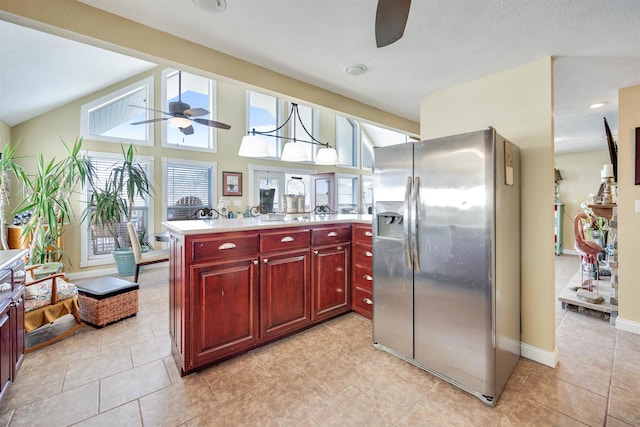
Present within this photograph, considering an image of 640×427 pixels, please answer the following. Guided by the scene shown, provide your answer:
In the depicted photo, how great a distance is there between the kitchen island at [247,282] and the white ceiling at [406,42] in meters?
1.39

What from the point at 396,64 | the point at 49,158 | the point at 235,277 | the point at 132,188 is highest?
the point at 396,64

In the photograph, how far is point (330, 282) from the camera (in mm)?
2762

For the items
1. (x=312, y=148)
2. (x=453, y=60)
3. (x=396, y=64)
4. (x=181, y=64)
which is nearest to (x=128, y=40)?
(x=181, y=64)

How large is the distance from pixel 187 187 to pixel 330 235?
391cm

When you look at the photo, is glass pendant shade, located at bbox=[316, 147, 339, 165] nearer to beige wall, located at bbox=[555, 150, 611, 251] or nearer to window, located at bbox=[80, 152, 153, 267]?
window, located at bbox=[80, 152, 153, 267]

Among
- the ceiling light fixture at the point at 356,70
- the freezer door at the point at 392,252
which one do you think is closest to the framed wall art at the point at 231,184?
the ceiling light fixture at the point at 356,70

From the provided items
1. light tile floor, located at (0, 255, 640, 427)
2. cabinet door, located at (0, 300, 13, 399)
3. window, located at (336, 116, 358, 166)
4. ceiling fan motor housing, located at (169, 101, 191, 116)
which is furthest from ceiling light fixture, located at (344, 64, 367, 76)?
window, located at (336, 116, 358, 166)

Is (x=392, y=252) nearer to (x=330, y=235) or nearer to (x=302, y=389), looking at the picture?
(x=330, y=235)

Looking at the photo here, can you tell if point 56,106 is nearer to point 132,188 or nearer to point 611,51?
point 132,188

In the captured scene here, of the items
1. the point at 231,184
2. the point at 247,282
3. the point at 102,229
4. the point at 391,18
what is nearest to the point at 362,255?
the point at 247,282

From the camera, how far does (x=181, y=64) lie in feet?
6.79

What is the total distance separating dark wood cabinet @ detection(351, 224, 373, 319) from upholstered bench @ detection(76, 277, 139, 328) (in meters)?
2.31

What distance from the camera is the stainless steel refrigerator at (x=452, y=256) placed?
1.72m

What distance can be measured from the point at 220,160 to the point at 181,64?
3.78m
